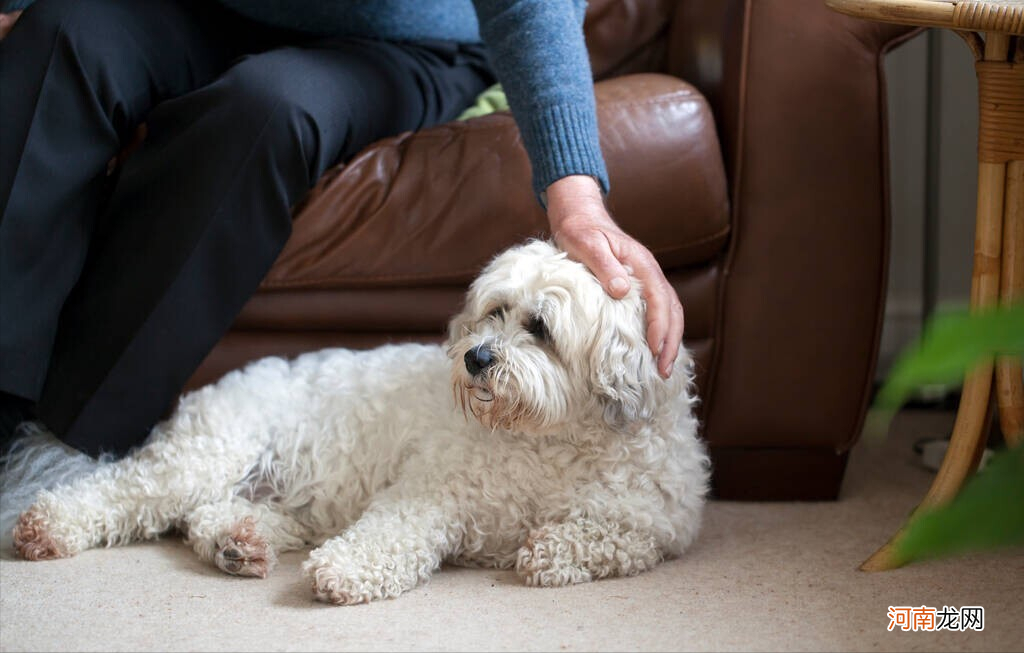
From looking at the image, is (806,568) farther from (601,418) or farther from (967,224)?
(967,224)

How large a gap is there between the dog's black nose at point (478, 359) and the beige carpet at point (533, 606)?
282mm

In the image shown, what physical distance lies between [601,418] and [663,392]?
92mm

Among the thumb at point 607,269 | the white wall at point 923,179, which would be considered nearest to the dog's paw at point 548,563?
the thumb at point 607,269

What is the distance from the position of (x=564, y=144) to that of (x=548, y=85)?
10 cm

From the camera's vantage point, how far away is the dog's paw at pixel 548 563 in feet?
4.61

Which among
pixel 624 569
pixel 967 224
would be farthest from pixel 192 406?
pixel 967 224

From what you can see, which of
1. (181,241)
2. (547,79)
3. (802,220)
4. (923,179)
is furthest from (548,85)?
(923,179)

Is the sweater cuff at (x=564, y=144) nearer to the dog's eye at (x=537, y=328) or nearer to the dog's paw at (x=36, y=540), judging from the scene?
the dog's eye at (x=537, y=328)

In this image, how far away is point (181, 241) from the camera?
1.62 metres

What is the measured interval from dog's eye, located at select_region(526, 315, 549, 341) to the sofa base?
57 cm

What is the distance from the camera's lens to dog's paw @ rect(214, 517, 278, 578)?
145 centimetres

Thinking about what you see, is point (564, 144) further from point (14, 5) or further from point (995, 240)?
point (14, 5)

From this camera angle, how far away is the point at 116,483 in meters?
1.58

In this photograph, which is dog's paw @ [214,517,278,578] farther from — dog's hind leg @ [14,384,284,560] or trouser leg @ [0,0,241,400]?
trouser leg @ [0,0,241,400]
